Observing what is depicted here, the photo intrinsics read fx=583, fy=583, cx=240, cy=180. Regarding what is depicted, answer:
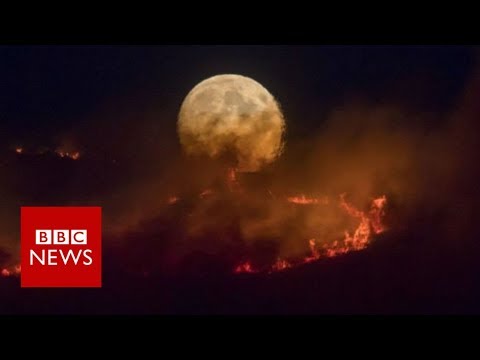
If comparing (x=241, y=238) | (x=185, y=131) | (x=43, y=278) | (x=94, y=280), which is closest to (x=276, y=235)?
(x=241, y=238)

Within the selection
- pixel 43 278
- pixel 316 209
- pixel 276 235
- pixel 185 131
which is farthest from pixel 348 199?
pixel 43 278

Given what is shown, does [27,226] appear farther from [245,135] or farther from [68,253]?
[245,135]

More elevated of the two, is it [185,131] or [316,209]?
[185,131]

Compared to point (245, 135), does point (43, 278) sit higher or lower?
lower

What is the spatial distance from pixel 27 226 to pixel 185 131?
162 cm

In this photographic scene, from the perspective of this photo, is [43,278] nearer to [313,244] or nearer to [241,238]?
[241,238]

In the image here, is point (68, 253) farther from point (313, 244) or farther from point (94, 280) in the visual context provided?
point (313, 244)

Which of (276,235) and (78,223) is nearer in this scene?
(78,223)

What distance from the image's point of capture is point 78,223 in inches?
194

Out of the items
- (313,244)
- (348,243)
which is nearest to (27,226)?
(313,244)

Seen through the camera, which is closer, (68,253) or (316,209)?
(68,253)

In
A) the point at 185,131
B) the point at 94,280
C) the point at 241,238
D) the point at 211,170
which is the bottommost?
the point at 94,280

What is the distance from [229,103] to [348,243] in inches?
67.6

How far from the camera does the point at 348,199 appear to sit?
213 inches
